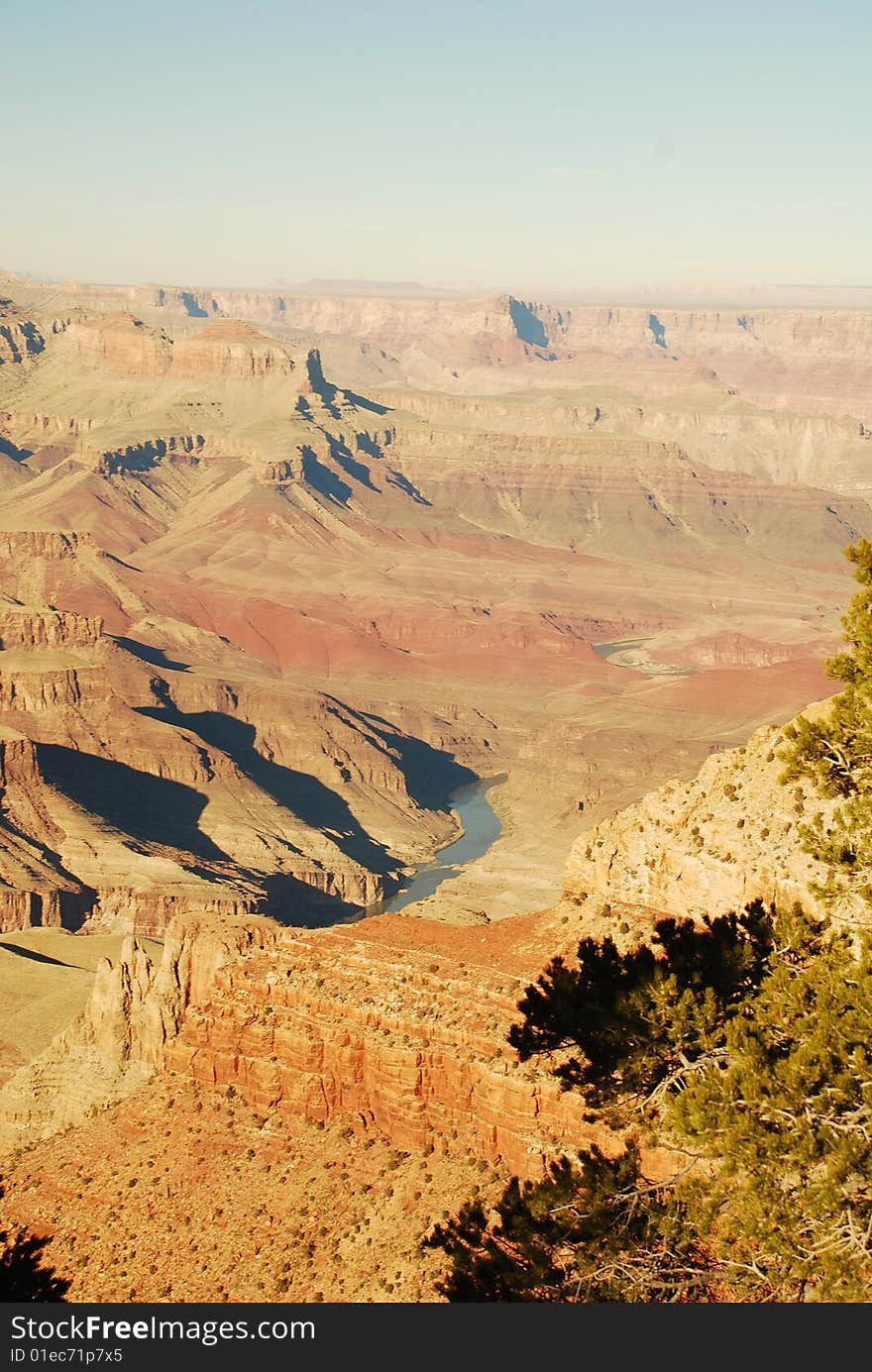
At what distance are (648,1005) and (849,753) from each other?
243 inches

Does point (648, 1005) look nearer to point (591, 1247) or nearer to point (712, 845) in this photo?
point (591, 1247)

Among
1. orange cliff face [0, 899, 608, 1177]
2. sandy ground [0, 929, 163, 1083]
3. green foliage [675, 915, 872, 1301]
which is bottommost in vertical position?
sandy ground [0, 929, 163, 1083]

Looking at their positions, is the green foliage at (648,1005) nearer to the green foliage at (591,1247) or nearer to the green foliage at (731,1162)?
the green foliage at (731,1162)

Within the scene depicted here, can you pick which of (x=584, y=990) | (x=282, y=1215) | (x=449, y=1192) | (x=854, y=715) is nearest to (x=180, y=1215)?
(x=282, y=1215)

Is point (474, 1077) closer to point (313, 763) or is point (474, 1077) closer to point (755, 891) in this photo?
point (755, 891)

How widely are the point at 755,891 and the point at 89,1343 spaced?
20809 mm

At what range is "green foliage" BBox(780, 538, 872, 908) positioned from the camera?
2689cm

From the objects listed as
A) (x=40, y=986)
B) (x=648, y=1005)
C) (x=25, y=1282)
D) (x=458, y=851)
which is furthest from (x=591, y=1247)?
(x=458, y=851)

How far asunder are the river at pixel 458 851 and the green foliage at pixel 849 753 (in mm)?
105697

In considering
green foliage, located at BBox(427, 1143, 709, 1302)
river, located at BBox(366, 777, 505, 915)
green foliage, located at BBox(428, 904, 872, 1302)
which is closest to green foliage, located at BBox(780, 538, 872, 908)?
green foliage, located at BBox(428, 904, 872, 1302)

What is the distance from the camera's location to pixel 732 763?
41875 mm

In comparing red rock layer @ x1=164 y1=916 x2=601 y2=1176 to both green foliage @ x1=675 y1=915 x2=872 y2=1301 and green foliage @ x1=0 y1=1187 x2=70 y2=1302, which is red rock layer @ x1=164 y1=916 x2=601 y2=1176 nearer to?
green foliage @ x1=675 y1=915 x2=872 y2=1301

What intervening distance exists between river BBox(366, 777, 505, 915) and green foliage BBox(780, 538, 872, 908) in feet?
347

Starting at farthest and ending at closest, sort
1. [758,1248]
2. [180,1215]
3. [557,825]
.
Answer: [557,825] < [180,1215] < [758,1248]
